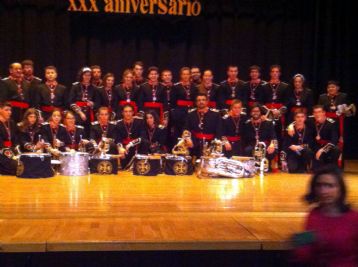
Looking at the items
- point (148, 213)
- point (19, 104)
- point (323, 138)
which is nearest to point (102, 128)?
point (19, 104)

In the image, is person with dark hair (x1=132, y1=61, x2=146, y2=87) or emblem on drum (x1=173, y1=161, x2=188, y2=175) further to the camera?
person with dark hair (x1=132, y1=61, x2=146, y2=87)

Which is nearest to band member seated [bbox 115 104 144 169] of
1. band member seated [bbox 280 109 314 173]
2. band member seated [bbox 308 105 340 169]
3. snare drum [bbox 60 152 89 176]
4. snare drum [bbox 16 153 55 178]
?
snare drum [bbox 60 152 89 176]

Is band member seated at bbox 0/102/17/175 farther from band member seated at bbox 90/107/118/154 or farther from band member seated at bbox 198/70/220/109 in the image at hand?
band member seated at bbox 198/70/220/109

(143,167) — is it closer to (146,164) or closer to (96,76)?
(146,164)

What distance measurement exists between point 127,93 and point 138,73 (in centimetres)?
42

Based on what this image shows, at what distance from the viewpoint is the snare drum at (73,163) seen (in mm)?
7848

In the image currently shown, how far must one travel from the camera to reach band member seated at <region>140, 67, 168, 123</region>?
952cm

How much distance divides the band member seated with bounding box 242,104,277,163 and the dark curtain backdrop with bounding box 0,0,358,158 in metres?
1.80

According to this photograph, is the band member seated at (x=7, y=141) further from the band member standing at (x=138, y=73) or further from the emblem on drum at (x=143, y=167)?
the band member standing at (x=138, y=73)

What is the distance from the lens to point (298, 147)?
8891 mm

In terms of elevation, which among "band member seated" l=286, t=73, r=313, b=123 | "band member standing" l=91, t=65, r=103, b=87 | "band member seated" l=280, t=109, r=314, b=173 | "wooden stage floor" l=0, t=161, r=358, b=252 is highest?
"band member standing" l=91, t=65, r=103, b=87

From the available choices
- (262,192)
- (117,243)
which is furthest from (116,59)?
(117,243)

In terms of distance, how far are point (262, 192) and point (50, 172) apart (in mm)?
2955

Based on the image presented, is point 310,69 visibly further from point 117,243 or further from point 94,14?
point 117,243
